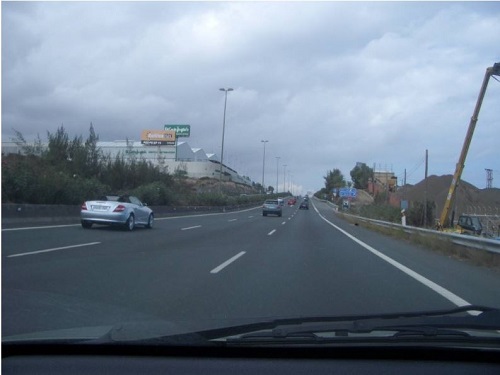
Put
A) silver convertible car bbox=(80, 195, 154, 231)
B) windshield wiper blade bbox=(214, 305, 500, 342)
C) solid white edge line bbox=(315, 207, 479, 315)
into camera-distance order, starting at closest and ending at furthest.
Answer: windshield wiper blade bbox=(214, 305, 500, 342)
solid white edge line bbox=(315, 207, 479, 315)
silver convertible car bbox=(80, 195, 154, 231)

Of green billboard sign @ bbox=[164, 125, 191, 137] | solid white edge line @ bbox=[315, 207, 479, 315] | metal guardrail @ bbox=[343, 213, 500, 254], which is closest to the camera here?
solid white edge line @ bbox=[315, 207, 479, 315]

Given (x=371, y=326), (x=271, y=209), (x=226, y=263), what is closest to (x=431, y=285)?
(x=226, y=263)

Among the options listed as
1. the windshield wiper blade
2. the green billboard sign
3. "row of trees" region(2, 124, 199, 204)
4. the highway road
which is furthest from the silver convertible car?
the green billboard sign

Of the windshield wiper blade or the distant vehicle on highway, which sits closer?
the windshield wiper blade

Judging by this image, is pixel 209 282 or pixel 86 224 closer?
pixel 209 282

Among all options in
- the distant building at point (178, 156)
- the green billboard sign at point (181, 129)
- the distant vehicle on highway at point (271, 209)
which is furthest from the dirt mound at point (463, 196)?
the green billboard sign at point (181, 129)

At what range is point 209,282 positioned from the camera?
Answer: 9.73 metres

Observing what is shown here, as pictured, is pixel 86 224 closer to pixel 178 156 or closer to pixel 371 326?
pixel 371 326

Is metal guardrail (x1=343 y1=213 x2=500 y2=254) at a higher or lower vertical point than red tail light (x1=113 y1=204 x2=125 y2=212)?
lower

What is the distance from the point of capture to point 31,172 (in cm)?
2539

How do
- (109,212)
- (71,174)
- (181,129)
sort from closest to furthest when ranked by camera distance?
(109,212)
(71,174)
(181,129)

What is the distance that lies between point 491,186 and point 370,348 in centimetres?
4834

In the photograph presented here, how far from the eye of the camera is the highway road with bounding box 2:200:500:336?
715cm

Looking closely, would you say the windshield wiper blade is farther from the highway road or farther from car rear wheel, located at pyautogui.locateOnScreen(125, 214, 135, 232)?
car rear wheel, located at pyautogui.locateOnScreen(125, 214, 135, 232)
